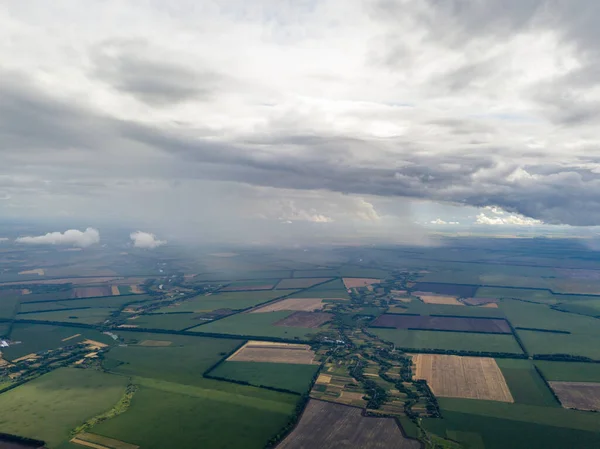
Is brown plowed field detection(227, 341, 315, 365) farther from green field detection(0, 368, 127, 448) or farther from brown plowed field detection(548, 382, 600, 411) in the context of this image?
brown plowed field detection(548, 382, 600, 411)

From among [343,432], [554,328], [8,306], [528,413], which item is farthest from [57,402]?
[554,328]

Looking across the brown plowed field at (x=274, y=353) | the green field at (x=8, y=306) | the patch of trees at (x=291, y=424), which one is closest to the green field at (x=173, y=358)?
the brown plowed field at (x=274, y=353)

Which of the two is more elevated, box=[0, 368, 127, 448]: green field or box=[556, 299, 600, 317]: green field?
box=[556, 299, 600, 317]: green field

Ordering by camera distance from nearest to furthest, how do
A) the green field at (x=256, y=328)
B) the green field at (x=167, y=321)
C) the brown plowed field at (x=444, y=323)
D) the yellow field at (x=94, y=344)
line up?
the yellow field at (x=94, y=344), the green field at (x=256, y=328), the brown plowed field at (x=444, y=323), the green field at (x=167, y=321)

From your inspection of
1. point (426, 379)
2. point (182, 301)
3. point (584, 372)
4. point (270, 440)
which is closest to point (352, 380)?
point (426, 379)

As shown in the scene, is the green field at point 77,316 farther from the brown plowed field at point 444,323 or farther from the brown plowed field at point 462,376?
the brown plowed field at point 462,376

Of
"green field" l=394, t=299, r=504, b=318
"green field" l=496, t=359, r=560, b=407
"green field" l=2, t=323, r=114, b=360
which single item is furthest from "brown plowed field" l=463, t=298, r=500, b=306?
"green field" l=2, t=323, r=114, b=360

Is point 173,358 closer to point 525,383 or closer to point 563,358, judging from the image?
point 525,383
